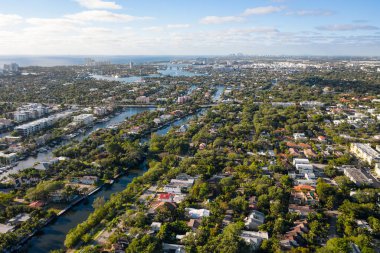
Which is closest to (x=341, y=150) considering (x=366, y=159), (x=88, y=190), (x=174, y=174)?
(x=366, y=159)

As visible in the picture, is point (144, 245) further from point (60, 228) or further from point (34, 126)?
point (34, 126)

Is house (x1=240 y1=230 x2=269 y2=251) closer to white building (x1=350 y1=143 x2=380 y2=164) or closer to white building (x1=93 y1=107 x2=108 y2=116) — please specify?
white building (x1=350 y1=143 x2=380 y2=164)

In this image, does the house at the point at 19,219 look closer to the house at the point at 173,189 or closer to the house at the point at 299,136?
the house at the point at 173,189

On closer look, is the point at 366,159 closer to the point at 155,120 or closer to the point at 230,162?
the point at 230,162

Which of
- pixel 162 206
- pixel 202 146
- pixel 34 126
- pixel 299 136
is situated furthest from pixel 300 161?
pixel 34 126

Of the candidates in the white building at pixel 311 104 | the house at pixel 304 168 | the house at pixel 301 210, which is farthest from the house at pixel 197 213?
the white building at pixel 311 104
